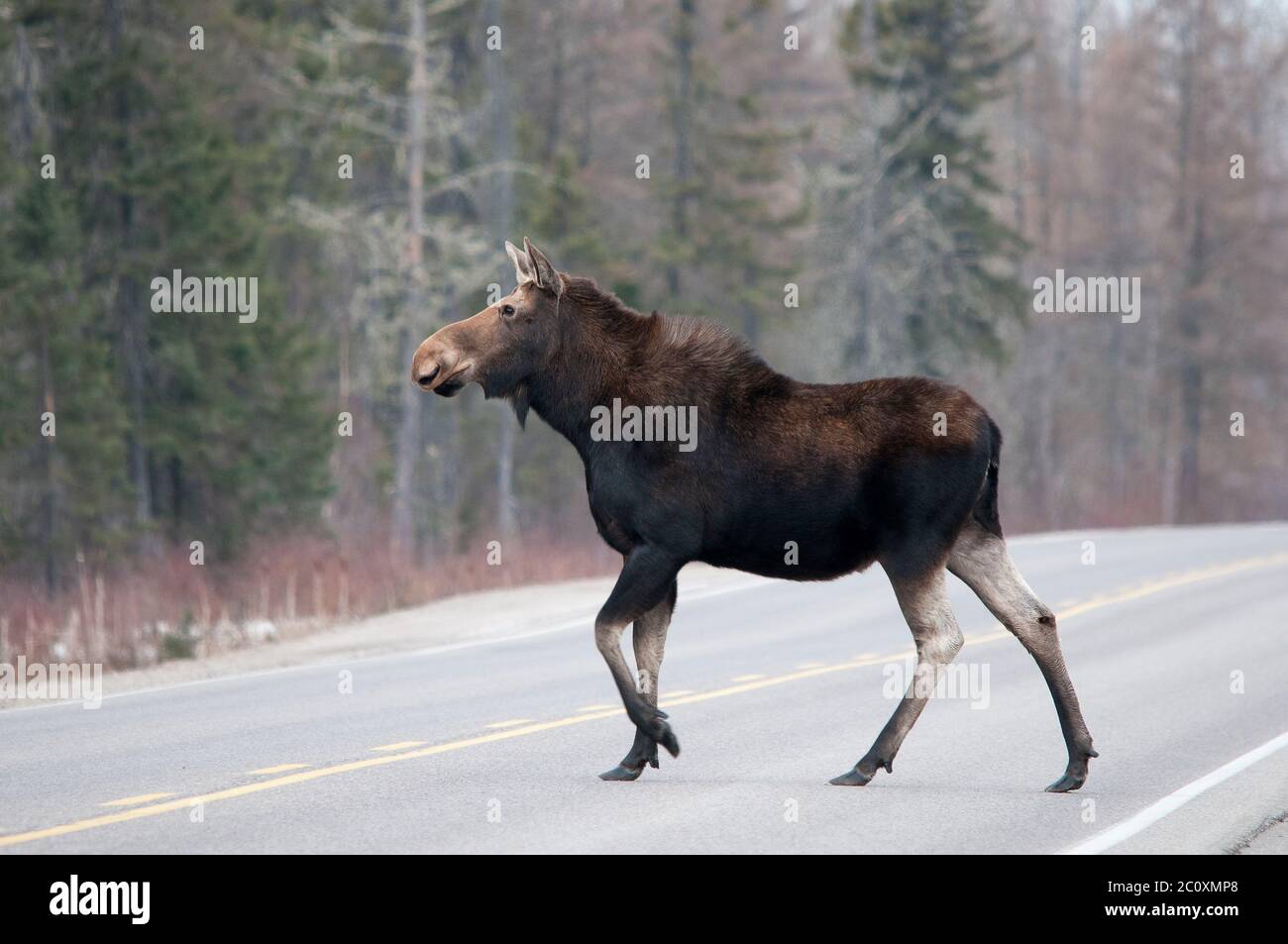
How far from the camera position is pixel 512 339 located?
27.5 feet

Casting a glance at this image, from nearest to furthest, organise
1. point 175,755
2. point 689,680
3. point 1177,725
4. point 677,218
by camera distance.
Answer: point 175,755
point 1177,725
point 689,680
point 677,218

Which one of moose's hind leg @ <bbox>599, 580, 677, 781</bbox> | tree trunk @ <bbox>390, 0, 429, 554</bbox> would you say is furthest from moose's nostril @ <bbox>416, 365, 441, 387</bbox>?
tree trunk @ <bbox>390, 0, 429, 554</bbox>

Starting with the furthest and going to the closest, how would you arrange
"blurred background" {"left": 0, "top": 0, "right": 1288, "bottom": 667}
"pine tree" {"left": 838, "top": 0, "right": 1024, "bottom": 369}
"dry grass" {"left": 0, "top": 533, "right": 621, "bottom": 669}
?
1. "pine tree" {"left": 838, "top": 0, "right": 1024, "bottom": 369}
2. "blurred background" {"left": 0, "top": 0, "right": 1288, "bottom": 667}
3. "dry grass" {"left": 0, "top": 533, "right": 621, "bottom": 669}

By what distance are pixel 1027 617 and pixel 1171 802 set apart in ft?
3.66

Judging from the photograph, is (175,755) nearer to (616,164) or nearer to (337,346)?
(337,346)

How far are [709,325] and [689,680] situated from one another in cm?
516

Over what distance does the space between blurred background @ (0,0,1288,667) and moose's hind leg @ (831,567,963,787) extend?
9.52m

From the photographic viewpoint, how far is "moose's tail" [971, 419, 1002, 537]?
27.6 ft

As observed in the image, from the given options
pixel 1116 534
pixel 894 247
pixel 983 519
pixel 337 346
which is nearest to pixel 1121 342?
pixel 894 247

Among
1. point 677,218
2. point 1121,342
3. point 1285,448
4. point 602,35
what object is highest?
point 602,35

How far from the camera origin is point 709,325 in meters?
8.61

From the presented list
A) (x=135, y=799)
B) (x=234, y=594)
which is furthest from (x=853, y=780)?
(x=234, y=594)

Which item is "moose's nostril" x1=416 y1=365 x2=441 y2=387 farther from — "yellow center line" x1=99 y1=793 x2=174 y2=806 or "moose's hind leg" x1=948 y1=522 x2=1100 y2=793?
"moose's hind leg" x1=948 y1=522 x2=1100 y2=793

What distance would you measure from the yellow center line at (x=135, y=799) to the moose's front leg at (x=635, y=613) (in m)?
2.26
